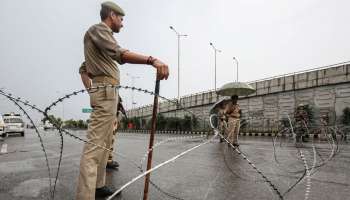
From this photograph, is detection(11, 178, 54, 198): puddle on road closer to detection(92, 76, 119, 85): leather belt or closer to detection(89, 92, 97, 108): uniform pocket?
detection(89, 92, 97, 108): uniform pocket

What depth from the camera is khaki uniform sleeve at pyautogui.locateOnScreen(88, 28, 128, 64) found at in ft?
10.0

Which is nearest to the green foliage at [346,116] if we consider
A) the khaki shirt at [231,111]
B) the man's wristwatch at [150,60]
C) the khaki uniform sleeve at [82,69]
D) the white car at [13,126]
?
the khaki shirt at [231,111]

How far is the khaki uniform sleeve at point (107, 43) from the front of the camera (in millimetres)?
3051

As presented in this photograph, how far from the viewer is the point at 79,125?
11056cm

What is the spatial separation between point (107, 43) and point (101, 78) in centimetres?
45

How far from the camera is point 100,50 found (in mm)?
3430

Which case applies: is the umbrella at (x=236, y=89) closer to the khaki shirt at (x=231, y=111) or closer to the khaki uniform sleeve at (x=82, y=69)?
the khaki shirt at (x=231, y=111)

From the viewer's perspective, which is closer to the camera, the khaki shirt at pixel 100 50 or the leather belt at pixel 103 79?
the khaki shirt at pixel 100 50

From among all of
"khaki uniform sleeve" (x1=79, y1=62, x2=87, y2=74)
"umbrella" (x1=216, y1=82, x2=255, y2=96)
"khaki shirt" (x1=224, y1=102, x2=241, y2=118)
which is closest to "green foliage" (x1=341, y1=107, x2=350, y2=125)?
"umbrella" (x1=216, y1=82, x2=255, y2=96)

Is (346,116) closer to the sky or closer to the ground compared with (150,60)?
closer to the sky

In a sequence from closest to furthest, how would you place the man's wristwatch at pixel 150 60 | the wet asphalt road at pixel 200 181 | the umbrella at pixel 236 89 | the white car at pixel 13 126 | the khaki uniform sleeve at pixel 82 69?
the man's wristwatch at pixel 150 60 < the wet asphalt road at pixel 200 181 < the khaki uniform sleeve at pixel 82 69 < the umbrella at pixel 236 89 < the white car at pixel 13 126

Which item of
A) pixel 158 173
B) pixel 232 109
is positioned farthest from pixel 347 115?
pixel 158 173

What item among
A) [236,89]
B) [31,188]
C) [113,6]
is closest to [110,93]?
[113,6]

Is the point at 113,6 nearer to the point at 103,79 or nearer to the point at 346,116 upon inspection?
the point at 103,79
